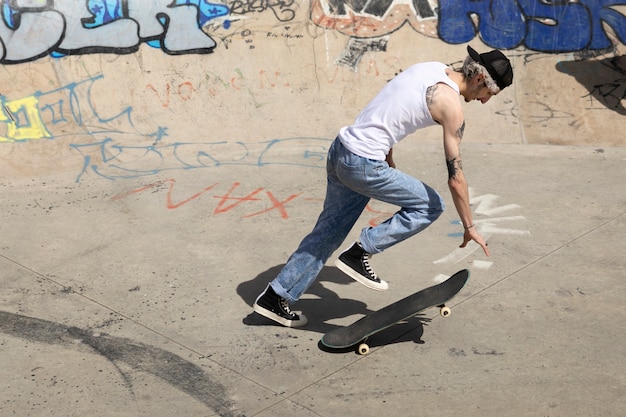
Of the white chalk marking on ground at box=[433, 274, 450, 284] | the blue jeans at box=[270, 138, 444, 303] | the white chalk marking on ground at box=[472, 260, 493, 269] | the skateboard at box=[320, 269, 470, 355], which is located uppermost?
the blue jeans at box=[270, 138, 444, 303]

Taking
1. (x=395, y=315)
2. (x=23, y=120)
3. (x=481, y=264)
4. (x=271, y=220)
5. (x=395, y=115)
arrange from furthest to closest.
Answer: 1. (x=23, y=120)
2. (x=271, y=220)
3. (x=481, y=264)
4. (x=395, y=315)
5. (x=395, y=115)

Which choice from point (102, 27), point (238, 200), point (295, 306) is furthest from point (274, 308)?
point (102, 27)

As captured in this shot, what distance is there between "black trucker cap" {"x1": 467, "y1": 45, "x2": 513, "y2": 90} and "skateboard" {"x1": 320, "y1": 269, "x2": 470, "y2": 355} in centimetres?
99

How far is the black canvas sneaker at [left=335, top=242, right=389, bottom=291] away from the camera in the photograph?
176 inches

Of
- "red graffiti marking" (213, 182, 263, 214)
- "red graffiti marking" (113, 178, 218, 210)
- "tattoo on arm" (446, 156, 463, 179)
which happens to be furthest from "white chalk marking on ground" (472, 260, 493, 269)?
"red graffiti marking" (113, 178, 218, 210)

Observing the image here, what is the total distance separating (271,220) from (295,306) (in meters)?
1.49

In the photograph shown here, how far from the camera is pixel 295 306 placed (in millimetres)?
4867

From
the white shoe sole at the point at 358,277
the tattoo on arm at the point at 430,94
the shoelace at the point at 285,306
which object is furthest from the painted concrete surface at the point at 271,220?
the tattoo on arm at the point at 430,94

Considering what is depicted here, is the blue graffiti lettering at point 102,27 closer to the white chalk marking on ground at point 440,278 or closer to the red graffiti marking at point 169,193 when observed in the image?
the red graffiti marking at point 169,193

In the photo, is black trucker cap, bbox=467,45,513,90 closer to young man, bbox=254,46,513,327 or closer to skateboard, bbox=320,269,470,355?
young man, bbox=254,46,513,327

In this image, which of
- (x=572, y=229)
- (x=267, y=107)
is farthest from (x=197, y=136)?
(x=572, y=229)

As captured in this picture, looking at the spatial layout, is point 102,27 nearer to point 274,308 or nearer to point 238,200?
point 238,200

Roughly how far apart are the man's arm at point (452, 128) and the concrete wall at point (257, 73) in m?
3.72

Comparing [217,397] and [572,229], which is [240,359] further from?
[572,229]
